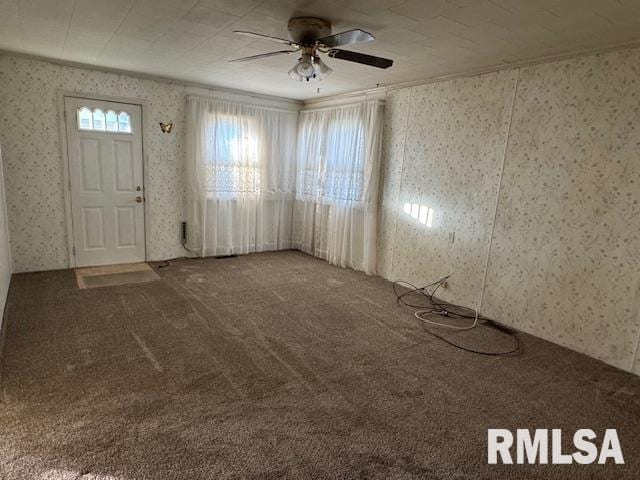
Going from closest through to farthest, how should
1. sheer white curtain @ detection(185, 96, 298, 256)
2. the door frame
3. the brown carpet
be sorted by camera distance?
the brown carpet < the door frame < sheer white curtain @ detection(185, 96, 298, 256)

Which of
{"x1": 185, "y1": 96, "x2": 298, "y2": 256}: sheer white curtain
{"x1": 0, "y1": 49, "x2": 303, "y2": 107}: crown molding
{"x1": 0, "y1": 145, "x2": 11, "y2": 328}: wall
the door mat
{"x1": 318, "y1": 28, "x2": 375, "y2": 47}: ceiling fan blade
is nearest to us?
{"x1": 318, "y1": 28, "x2": 375, "y2": 47}: ceiling fan blade

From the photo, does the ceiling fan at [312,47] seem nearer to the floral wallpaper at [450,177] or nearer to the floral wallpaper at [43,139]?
the floral wallpaper at [450,177]

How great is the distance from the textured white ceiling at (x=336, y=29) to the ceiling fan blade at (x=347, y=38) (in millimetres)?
186

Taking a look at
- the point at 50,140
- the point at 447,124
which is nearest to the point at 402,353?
the point at 447,124

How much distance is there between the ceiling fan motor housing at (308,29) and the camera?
8.42 ft

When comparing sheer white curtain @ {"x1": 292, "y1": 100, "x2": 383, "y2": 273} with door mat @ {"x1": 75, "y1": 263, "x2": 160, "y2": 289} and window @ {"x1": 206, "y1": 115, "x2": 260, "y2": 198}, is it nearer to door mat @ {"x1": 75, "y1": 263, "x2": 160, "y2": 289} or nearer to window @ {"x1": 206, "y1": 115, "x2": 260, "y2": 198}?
window @ {"x1": 206, "y1": 115, "x2": 260, "y2": 198}

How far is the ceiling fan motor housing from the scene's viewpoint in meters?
2.57

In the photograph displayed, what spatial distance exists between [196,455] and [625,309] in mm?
3133

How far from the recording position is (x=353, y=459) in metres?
1.84

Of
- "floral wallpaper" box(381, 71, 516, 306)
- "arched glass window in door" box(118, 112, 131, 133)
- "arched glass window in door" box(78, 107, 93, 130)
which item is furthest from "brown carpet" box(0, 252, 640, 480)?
"arched glass window in door" box(118, 112, 131, 133)

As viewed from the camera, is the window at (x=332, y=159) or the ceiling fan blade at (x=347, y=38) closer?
the ceiling fan blade at (x=347, y=38)

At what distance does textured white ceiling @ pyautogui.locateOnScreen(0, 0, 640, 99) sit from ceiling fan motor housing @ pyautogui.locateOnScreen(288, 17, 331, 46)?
0.07 m

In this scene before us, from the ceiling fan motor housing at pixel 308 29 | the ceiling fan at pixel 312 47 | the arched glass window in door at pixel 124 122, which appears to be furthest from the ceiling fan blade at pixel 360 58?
the arched glass window in door at pixel 124 122

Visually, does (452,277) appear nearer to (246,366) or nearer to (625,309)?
(625,309)
